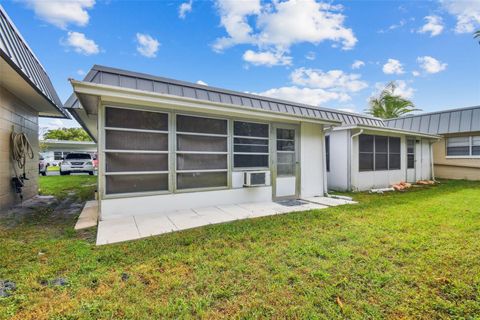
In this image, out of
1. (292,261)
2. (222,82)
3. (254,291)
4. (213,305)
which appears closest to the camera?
(213,305)

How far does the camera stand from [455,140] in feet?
37.7

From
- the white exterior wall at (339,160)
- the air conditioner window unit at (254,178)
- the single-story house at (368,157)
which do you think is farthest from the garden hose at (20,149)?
the white exterior wall at (339,160)

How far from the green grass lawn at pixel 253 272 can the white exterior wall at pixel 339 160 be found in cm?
411

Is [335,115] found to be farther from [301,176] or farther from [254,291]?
[254,291]

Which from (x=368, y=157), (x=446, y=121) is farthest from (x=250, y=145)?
(x=446, y=121)

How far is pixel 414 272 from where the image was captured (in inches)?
92.7

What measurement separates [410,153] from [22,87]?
13.5 metres

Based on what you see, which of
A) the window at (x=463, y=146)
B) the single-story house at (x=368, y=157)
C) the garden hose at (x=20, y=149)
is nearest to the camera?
the garden hose at (x=20, y=149)

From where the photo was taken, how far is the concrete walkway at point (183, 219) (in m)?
3.49

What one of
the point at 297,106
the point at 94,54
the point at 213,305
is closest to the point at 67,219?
the point at 213,305

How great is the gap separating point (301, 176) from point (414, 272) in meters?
4.27

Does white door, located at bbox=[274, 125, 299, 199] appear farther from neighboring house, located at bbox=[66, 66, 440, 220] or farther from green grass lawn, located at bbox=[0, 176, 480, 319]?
green grass lawn, located at bbox=[0, 176, 480, 319]

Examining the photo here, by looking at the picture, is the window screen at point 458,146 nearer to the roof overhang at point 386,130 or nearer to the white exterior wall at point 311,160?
the roof overhang at point 386,130

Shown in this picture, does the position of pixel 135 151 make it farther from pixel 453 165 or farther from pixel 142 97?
pixel 453 165
